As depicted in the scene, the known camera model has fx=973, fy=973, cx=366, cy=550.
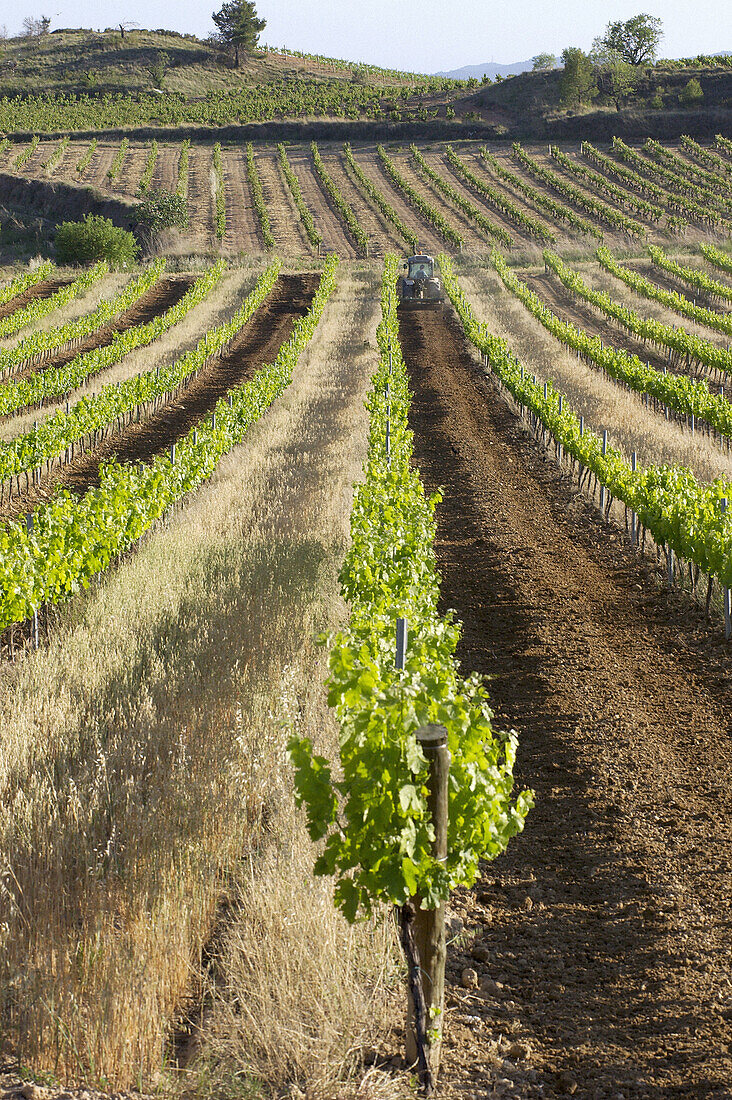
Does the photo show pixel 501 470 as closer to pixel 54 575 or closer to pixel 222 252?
pixel 54 575

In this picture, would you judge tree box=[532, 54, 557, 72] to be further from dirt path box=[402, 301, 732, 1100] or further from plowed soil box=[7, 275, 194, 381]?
dirt path box=[402, 301, 732, 1100]

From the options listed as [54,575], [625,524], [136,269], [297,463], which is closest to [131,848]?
[54,575]

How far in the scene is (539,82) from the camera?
260ft

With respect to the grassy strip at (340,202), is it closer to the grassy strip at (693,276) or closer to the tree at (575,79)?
the grassy strip at (693,276)

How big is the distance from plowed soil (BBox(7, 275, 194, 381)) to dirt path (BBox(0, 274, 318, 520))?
3.81m

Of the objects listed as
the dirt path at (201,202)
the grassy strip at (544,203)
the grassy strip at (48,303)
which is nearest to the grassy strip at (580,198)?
the grassy strip at (544,203)

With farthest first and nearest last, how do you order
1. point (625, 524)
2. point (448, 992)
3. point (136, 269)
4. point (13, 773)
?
point (136, 269)
point (625, 524)
point (13, 773)
point (448, 992)

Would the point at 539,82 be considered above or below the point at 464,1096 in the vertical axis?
above

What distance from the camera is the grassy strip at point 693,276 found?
37.8 metres

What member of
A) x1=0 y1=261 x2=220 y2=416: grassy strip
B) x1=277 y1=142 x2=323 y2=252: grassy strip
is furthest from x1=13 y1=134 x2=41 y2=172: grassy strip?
x1=0 y1=261 x2=220 y2=416: grassy strip

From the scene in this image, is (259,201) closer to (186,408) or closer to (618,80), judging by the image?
(618,80)

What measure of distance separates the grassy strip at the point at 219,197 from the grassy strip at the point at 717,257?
25.0 meters

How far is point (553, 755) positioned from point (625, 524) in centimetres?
722

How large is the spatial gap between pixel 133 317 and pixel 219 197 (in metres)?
27.2
